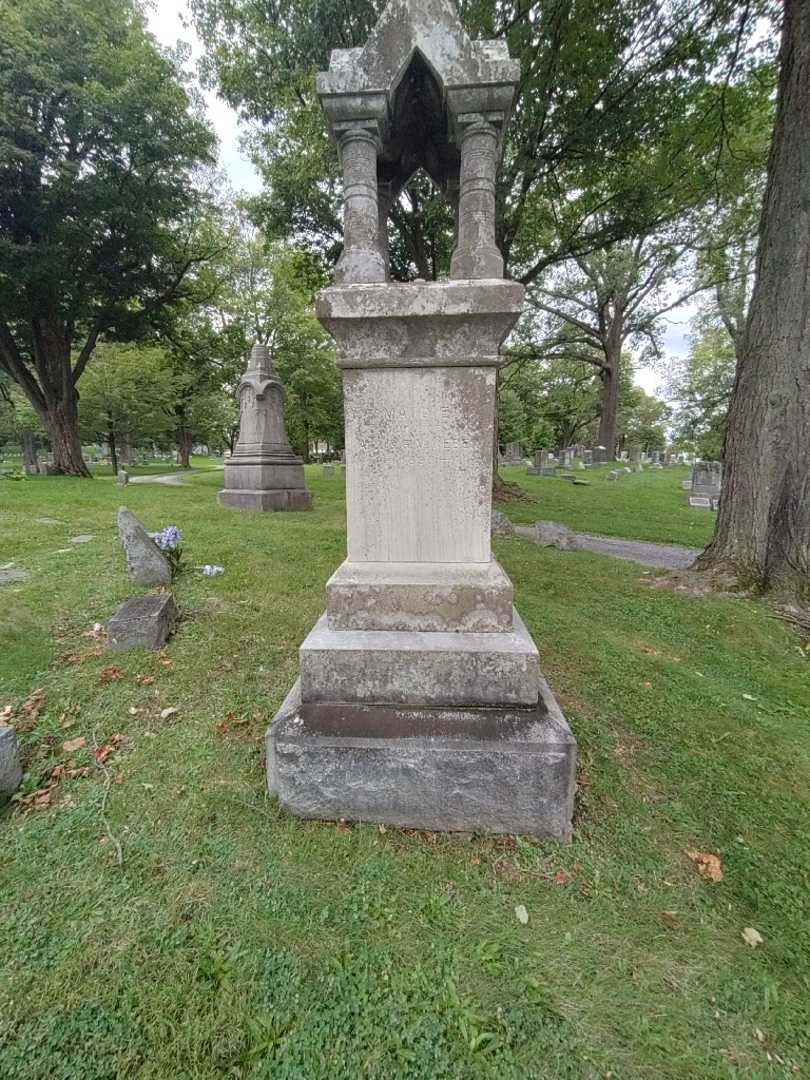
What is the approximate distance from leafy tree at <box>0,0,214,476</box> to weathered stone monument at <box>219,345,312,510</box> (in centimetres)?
635

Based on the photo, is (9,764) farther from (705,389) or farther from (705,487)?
(705,389)

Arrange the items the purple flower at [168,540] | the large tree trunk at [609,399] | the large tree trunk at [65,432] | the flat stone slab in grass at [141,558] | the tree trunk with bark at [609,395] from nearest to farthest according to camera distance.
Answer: the flat stone slab in grass at [141,558] → the purple flower at [168,540] → the large tree trunk at [65,432] → the tree trunk with bark at [609,395] → the large tree trunk at [609,399]

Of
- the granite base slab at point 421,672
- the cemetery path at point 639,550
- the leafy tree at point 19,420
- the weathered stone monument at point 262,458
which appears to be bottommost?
the cemetery path at point 639,550

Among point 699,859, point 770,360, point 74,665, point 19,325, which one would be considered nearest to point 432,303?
point 699,859

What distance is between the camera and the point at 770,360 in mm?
4383

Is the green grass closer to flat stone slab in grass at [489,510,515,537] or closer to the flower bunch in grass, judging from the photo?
flat stone slab in grass at [489,510,515,537]

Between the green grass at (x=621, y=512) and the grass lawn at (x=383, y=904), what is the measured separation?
680 centimetres

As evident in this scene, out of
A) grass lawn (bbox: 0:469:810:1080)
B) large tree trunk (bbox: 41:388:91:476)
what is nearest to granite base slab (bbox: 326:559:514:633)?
grass lawn (bbox: 0:469:810:1080)

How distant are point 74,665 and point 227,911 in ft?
7.16

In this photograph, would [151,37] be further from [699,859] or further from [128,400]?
[699,859]

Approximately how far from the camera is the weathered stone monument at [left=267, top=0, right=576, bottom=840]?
6.37ft

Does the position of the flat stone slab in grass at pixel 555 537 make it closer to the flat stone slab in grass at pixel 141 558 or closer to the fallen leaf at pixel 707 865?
the flat stone slab in grass at pixel 141 558

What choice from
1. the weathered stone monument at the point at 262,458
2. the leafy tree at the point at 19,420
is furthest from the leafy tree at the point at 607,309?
the leafy tree at the point at 19,420

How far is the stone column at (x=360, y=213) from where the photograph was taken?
82.3 inches
